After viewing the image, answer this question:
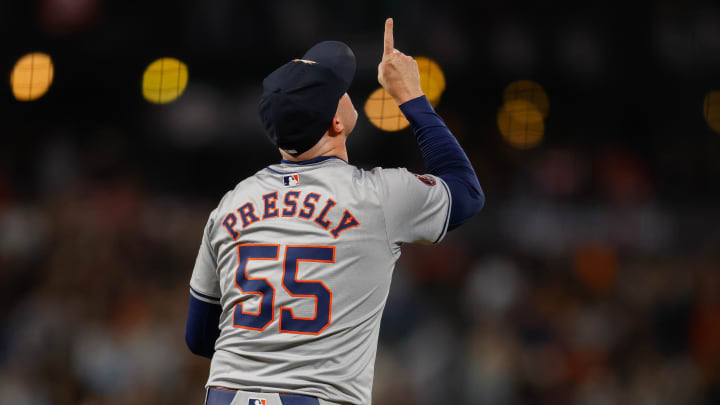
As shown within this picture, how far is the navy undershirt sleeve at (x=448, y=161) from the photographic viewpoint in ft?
6.99

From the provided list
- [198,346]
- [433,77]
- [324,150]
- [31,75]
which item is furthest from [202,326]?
[433,77]

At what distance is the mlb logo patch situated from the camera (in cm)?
210

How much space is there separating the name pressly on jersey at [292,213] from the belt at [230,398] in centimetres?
39

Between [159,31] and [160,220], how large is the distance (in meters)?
2.22

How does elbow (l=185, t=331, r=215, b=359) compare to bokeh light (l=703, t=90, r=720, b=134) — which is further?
bokeh light (l=703, t=90, r=720, b=134)

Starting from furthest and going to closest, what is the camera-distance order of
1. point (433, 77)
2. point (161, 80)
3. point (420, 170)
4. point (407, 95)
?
point (433, 77), point (420, 170), point (161, 80), point (407, 95)

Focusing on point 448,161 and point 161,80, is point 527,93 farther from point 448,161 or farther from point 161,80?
point 448,161

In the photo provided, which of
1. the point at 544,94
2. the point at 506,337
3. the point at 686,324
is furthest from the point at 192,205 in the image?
the point at 686,324

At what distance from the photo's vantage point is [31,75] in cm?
837

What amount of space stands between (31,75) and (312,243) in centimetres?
729

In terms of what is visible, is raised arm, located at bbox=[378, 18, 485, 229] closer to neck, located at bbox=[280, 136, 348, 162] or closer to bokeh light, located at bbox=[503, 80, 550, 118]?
neck, located at bbox=[280, 136, 348, 162]

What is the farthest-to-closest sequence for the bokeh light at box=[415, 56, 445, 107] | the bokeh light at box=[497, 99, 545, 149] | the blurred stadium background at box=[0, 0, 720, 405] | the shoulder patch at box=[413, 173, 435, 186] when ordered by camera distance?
the bokeh light at box=[497, 99, 545, 149] < the bokeh light at box=[415, 56, 445, 107] < the blurred stadium background at box=[0, 0, 720, 405] < the shoulder patch at box=[413, 173, 435, 186]

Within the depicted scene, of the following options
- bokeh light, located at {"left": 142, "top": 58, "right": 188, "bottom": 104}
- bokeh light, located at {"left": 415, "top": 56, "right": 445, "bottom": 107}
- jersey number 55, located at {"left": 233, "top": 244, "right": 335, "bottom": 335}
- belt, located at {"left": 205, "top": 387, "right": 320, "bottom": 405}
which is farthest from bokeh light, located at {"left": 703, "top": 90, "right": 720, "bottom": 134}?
belt, located at {"left": 205, "top": 387, "right": 320, "bottom": 405}

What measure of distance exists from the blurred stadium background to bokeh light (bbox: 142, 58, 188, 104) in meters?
0.07
